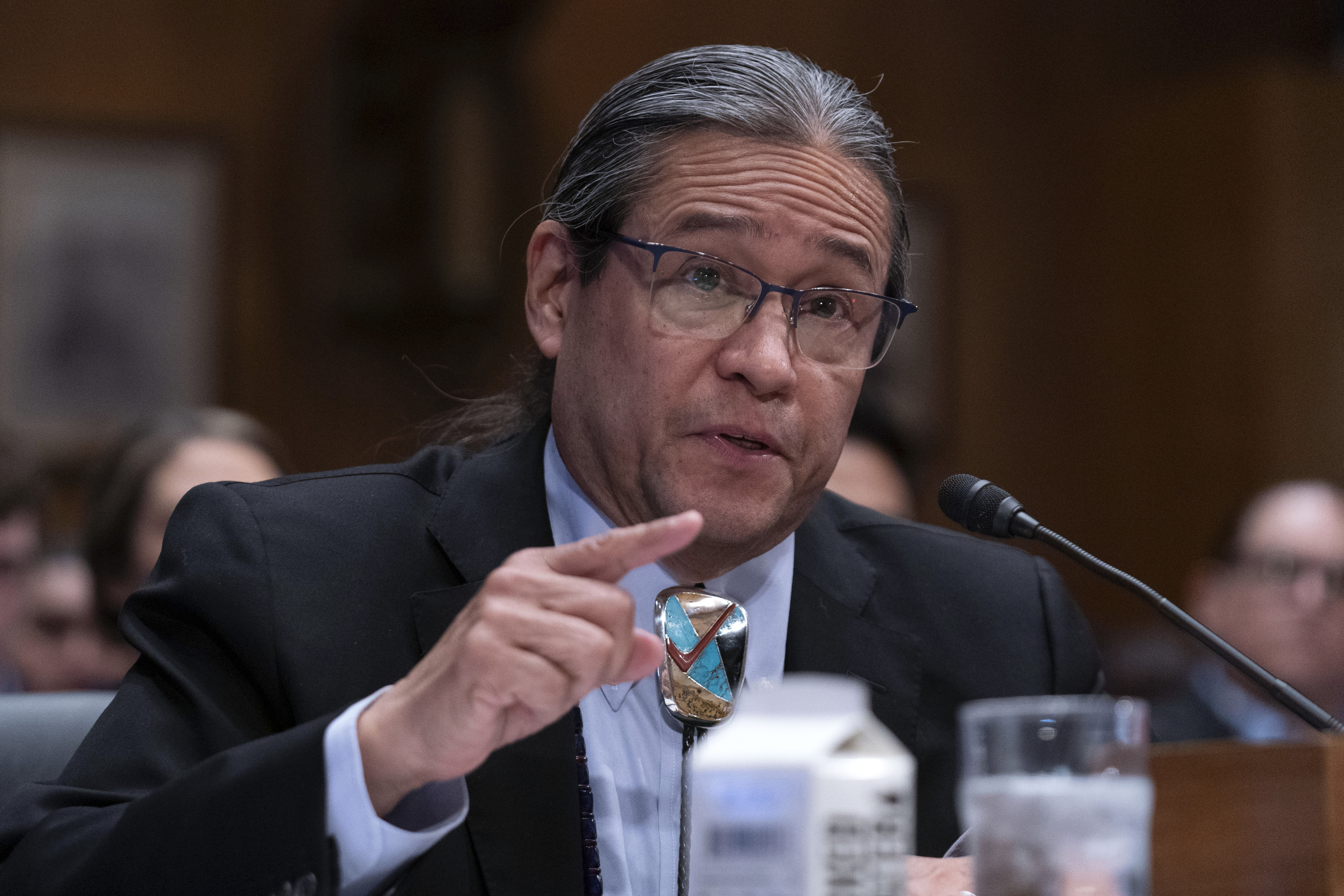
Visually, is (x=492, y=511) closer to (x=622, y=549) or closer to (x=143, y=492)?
(x=622, y=549)

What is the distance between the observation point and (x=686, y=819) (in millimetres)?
1439

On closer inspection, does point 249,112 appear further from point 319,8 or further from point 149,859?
point 149,859

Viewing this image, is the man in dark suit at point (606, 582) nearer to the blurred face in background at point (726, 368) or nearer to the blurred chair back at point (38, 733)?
the blurred face in background at point (726, 368)

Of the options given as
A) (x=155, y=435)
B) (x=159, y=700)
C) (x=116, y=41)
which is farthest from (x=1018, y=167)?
(x=159, y=700)

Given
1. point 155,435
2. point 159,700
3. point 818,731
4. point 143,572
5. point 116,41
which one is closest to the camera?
point 818,731

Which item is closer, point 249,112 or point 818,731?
point 818,731

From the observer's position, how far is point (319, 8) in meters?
4.54

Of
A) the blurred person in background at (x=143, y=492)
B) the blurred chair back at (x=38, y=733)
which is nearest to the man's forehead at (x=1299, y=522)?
the blurred person in background at (x=143, y=492)

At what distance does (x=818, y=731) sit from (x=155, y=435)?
2595 mm

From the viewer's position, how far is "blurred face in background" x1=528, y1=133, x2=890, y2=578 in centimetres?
151

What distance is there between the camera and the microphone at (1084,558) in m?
1.25

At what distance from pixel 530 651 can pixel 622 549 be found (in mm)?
99

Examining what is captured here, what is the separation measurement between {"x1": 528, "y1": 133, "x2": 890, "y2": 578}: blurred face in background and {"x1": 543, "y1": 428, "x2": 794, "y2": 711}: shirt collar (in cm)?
4

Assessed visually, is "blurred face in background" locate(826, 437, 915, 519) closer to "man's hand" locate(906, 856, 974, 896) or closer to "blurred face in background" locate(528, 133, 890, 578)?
"blurred face in background" locate(528, 133, 890, 578)
